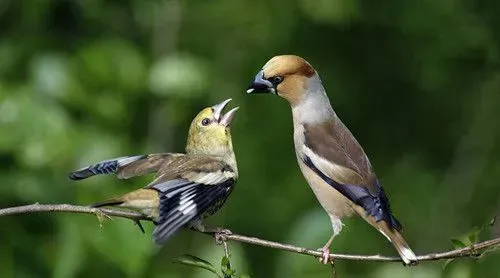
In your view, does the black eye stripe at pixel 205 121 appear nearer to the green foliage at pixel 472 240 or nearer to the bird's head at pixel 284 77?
A: the bird's head at pixel 284 77

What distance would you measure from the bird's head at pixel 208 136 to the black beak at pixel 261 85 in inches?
30.0

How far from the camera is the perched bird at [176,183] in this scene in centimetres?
428

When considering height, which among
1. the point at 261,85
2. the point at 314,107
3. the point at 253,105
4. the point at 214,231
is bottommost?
the point at 253,105

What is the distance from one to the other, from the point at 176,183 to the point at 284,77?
52cm

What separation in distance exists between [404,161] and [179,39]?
1.96 metres

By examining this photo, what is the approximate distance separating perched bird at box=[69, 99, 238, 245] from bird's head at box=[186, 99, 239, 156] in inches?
1.7

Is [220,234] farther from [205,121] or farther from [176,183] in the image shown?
[205,121]

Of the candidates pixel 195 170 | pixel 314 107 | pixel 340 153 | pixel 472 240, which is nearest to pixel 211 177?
pixel 195 170

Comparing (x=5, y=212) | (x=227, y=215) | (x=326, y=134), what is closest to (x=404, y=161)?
(x=227, y=215)

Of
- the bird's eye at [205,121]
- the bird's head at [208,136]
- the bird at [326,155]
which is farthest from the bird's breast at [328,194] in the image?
the bird's eye at [205,121]

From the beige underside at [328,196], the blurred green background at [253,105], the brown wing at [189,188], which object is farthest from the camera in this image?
the blurred green background at [253,105]

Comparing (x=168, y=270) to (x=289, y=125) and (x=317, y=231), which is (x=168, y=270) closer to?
(x=317, y=231)

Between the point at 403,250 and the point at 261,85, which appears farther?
the point at 261,85

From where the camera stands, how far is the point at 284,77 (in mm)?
4523
